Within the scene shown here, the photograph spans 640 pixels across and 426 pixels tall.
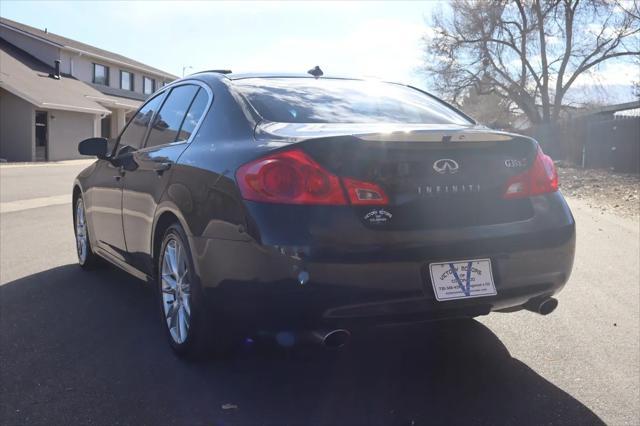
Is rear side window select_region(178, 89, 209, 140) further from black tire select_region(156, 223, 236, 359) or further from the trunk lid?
the trunk lid

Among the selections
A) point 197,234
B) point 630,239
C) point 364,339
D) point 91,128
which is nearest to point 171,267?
point 197,234

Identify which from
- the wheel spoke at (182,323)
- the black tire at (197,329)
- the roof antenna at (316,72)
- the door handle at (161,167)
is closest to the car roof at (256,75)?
the roof antenna at (316,72)

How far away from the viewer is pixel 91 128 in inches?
1380

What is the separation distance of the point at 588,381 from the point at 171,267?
7.86 ft

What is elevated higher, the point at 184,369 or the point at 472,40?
the point at 472,40

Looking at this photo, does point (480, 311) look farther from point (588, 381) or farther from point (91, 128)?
point (91, 128)

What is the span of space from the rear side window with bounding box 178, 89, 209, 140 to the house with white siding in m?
27.6

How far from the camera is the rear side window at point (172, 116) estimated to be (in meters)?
4.30

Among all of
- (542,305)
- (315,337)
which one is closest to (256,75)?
(315,337)

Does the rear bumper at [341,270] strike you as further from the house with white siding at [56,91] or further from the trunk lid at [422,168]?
the house with white siding at [56,91]

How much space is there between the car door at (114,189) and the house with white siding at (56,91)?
26.1 meters

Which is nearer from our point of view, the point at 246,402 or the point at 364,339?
the point at 246,402

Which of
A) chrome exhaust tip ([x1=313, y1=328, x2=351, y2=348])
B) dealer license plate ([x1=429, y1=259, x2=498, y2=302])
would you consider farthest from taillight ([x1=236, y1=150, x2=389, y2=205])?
chrome exhaust tip ([x1=313, y1=328, x2=351, y2=348])

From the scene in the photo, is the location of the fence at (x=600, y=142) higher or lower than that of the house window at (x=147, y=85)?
lower
